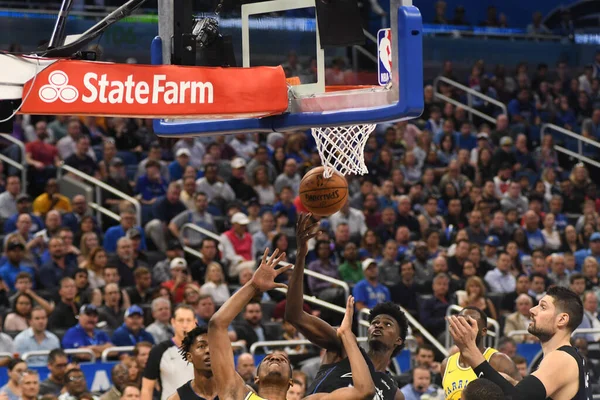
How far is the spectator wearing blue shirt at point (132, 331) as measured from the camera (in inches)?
393

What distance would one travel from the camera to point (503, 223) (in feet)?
46.2

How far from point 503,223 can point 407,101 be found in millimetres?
8853

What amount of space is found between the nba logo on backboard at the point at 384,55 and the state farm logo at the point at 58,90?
1550 mm

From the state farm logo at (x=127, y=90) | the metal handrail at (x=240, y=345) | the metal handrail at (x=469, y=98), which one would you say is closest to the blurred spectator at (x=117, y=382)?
the metal handrail at (x=240, y=345)

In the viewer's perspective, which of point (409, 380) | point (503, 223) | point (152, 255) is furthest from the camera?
point (503, 223)

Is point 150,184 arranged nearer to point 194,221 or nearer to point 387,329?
point 194,221

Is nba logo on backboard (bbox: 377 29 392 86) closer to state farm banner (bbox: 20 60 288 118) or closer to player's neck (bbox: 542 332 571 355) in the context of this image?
state farm banner (bbox: 20 60 288 118)

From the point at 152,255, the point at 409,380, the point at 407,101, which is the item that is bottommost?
the point at 409,380

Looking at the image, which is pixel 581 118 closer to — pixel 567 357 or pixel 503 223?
pixel 503 223

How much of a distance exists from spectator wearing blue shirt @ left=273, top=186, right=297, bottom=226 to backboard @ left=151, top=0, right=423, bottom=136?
6.52 m

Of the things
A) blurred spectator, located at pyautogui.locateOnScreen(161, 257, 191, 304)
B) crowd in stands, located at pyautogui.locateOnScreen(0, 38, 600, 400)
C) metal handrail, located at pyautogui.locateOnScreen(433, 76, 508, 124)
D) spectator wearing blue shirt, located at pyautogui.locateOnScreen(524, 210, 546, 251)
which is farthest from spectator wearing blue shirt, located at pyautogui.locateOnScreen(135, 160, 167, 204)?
metal handrail, located at pyautogui.locateOnScreen(433, 76, 508, 124)

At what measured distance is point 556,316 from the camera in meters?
5.70

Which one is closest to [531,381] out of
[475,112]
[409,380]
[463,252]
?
[409,380]

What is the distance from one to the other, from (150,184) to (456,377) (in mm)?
6557
